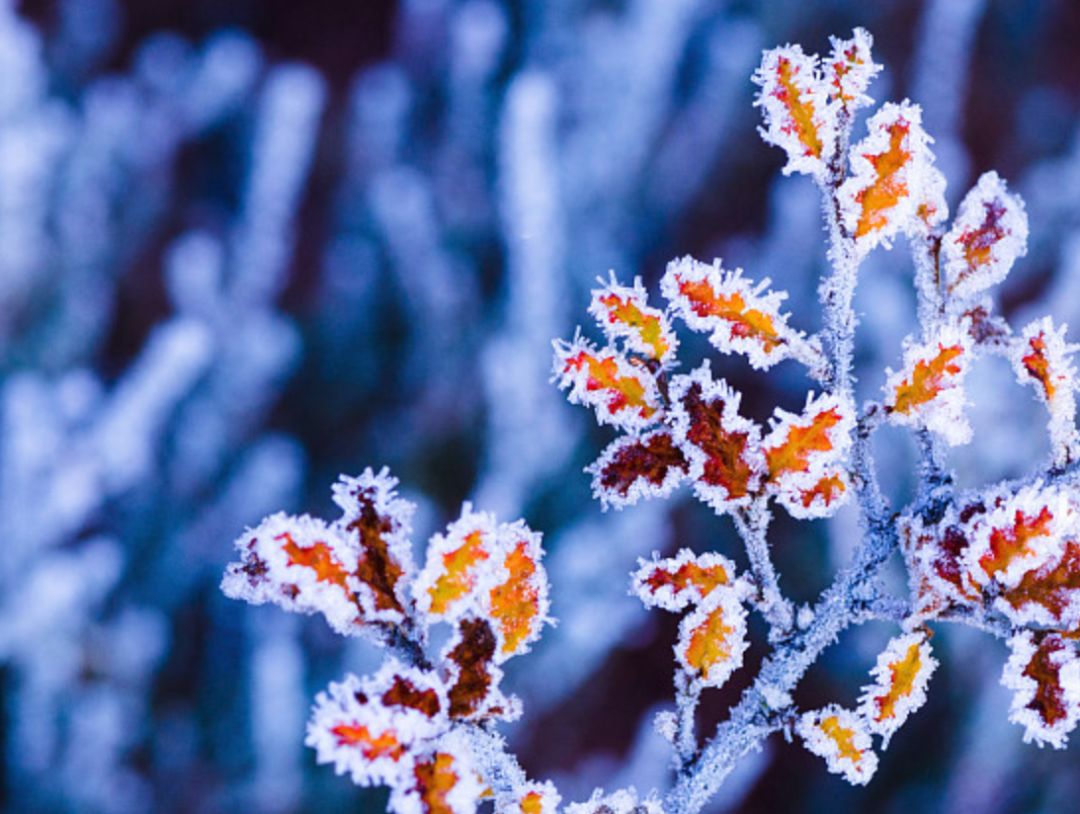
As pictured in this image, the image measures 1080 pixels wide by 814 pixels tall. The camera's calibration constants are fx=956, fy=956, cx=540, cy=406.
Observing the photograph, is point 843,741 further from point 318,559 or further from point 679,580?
point 318,559

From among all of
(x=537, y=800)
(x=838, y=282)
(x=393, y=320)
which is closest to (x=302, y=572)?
(x=537, y=800)

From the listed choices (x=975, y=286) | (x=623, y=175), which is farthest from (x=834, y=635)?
(x=623, y=175)

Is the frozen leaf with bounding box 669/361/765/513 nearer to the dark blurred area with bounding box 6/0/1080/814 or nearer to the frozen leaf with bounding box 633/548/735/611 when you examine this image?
the frozen leaf with bounding box 633/548/735/611

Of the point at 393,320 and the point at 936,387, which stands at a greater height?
the point at 393,320

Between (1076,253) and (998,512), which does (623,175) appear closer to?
(1076,253)

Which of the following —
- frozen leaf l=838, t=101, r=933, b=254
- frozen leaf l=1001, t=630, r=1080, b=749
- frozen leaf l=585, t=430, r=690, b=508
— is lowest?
frozen leaf l=1001, t=630, r=1080, b=749

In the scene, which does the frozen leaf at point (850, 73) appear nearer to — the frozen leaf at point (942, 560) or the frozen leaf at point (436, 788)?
the frozen leaf at point (942, 560)

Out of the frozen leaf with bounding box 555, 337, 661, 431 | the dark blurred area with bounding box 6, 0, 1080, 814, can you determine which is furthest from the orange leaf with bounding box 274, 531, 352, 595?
the dark blurred area with bounding box 6, 0, 1080, 814
